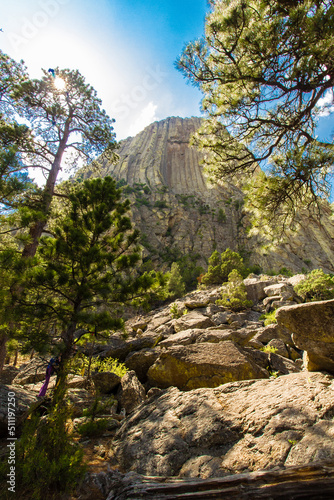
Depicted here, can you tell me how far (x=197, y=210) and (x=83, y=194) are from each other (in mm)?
46931

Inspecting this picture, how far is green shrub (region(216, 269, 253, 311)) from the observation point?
1376 cm

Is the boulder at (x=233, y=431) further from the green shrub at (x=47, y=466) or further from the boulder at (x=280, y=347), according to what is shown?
the boulder at (x=280, y=347)

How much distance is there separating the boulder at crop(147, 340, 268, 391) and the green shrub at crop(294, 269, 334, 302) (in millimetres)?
9281

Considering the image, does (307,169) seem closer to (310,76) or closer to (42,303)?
(310,76)

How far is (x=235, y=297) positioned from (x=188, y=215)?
118 feet

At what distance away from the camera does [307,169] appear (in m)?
4.71

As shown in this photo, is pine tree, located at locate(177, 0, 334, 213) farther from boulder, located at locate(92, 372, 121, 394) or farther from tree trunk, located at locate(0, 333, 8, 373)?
tree trunk, located at locate(0, 333, 8, 373)

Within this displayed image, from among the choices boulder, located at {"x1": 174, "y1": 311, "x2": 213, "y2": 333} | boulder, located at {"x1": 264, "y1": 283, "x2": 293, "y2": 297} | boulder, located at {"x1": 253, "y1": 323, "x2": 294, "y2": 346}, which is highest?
boulder, located at {"x1": 264, "y1": 283, "x2": 293, "y2": 297}

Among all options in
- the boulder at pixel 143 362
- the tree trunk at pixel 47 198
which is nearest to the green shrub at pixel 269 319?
the boulder at pixel 143 362

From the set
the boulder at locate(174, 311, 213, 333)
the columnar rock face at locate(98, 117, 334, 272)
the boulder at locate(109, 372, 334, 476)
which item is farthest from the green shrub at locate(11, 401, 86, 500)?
the columnar rock face at locate(98, 117, 334, 272)

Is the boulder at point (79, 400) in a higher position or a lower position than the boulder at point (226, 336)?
lower

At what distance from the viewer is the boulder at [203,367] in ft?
13.9

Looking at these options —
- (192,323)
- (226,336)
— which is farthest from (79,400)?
(192,323)

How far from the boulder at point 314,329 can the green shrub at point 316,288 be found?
8.95m
